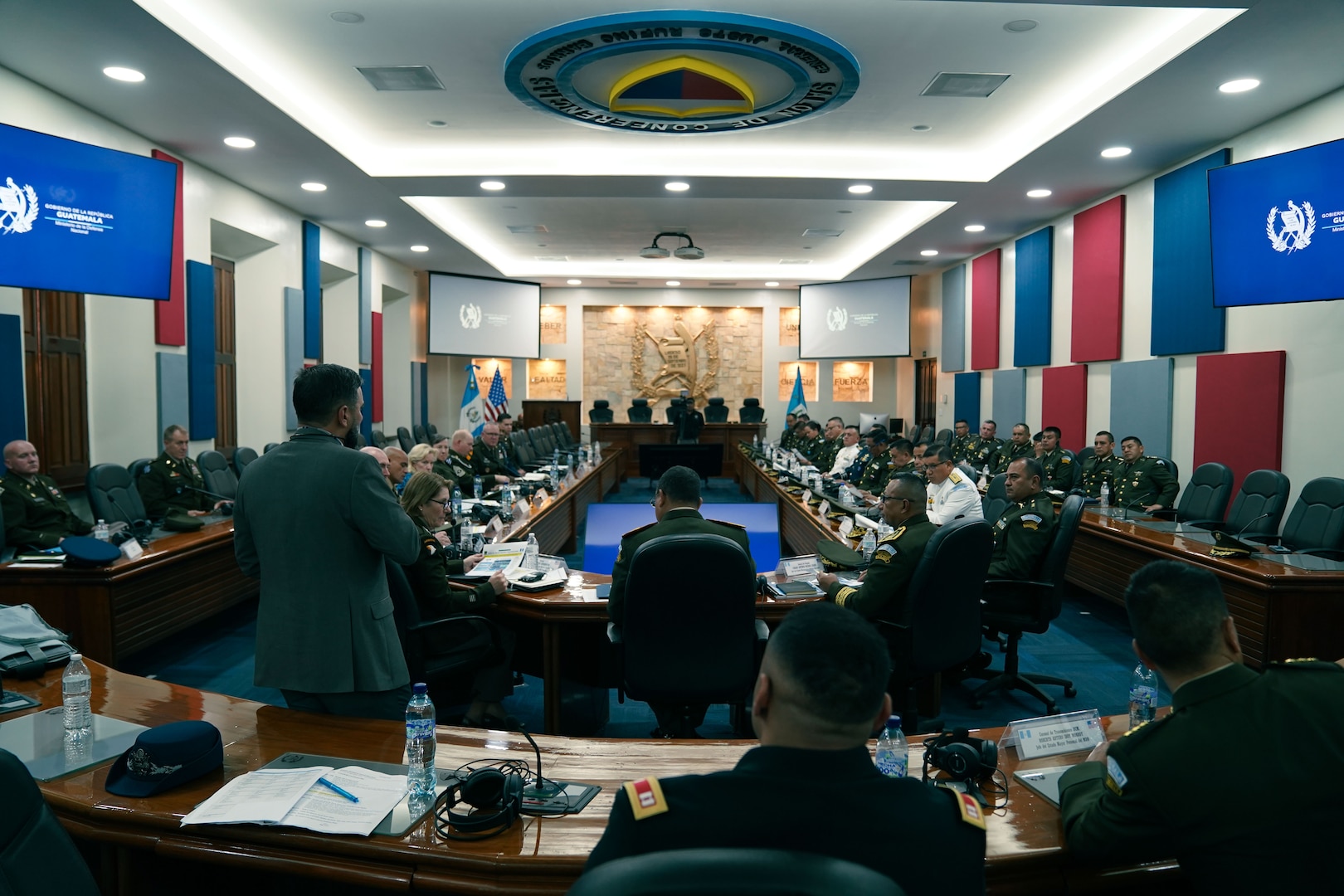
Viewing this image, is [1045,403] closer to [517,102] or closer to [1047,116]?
[1047,116]

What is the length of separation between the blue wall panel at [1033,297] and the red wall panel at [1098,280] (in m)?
0.70

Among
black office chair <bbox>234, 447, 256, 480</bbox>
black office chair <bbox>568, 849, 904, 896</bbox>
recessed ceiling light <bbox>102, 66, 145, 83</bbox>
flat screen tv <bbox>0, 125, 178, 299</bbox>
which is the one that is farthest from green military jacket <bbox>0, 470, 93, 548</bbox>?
black office chair <bbox>568, 849, 904, 896</bbox>

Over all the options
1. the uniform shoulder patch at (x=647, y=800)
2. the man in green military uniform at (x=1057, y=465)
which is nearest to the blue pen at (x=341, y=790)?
the uniform shoulder patch at (x=647, y=800)

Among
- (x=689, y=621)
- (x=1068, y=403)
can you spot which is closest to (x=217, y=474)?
(x=689, y=621)

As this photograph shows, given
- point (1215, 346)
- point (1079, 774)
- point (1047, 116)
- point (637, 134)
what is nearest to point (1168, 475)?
point (1215, 346)

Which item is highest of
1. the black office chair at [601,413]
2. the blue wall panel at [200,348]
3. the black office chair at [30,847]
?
the blue wall panel at [200,348]

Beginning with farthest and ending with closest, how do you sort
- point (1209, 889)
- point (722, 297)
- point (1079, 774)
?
1. point (722, 297)
2. point (1079, 774)
3. point (1209, 889)

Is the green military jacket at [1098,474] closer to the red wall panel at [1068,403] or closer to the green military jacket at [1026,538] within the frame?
the red wall panel at [1068,403]

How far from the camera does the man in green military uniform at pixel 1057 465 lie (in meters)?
7.92

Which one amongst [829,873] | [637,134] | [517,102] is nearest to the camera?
[829,873]

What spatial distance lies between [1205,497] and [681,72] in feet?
16.4

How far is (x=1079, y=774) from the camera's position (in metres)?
1.63

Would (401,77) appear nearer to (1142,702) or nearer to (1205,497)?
(1142,702)

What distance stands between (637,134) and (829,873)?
25.0ft
